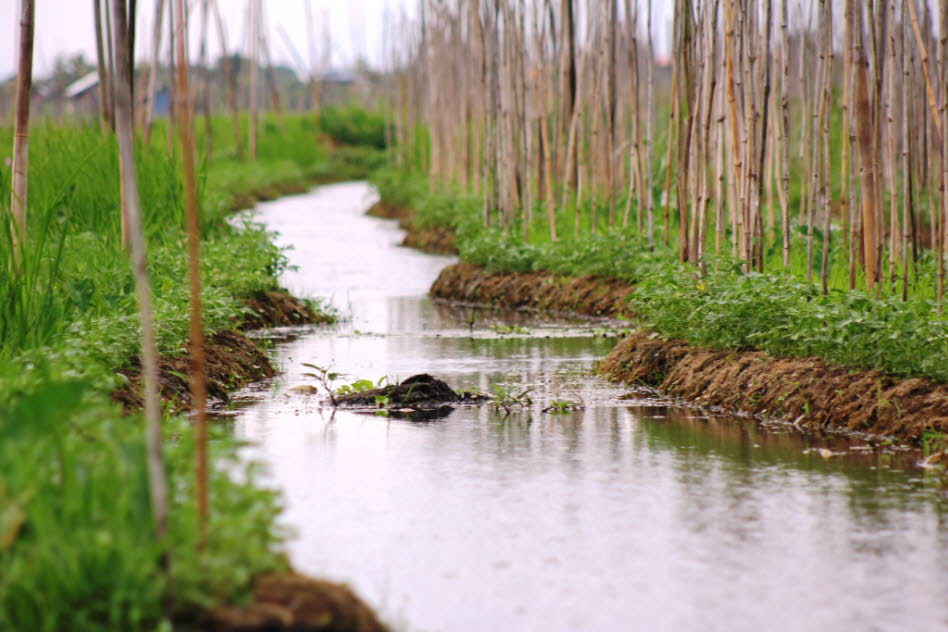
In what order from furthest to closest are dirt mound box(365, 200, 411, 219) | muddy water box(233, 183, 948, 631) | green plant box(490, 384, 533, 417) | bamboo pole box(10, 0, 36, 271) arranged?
dirt mound box(365, 200, 411, 219), green plant box(490, 384, 533, 417), bamboo pole box(10, 0, 36, 271), muddy water box(233, 183, 948, 631)

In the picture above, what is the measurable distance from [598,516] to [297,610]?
1487 mm

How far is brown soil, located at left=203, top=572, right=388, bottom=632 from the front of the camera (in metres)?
2.30

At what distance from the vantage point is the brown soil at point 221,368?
16.1 ft

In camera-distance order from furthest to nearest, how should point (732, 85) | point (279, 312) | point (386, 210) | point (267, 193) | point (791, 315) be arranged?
point (267, 193), point (386, 210), point (279, 312), point (732, 85), point (791, 315)

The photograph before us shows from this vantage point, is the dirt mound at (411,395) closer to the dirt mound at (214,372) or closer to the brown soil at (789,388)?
the dirt mound at (214,372)

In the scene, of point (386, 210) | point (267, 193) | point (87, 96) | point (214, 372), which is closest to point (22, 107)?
point (214, 372)

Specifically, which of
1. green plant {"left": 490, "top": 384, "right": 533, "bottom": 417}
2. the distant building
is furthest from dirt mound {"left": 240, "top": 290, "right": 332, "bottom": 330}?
the distant building

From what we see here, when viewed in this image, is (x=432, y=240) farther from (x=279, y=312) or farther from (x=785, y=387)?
(x=785, y=387)

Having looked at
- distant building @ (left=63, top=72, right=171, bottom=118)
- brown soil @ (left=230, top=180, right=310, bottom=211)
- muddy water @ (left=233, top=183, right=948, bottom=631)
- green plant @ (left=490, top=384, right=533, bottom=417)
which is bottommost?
muddy water @ (left=233, top=183, right=948, bottom=631)

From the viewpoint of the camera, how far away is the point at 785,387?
517 centimetres

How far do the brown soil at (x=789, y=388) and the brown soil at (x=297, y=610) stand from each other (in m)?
2.81

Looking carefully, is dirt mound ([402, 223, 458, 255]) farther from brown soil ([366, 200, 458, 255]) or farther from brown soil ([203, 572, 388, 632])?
brown soil ([203, 572, 388, 632])

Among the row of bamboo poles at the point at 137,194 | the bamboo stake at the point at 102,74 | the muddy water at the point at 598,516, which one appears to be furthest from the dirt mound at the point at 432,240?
the muddy water at the point at 598,516

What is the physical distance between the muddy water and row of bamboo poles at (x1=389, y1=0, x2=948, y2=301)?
1256 millimetres
